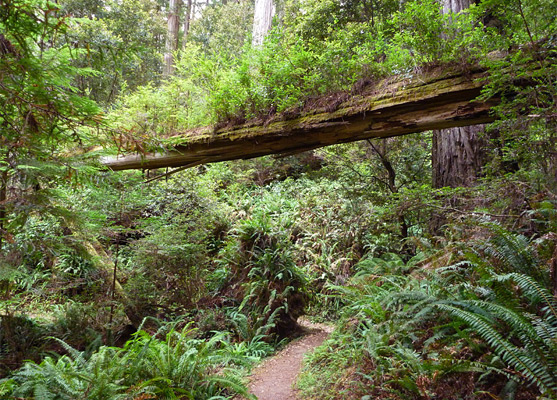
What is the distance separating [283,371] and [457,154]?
4.23 meters

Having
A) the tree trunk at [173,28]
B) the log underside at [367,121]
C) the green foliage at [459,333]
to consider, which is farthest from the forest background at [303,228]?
the tree trunk at [173,28]

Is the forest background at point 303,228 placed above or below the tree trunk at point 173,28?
below

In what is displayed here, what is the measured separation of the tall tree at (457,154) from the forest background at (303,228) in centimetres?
3

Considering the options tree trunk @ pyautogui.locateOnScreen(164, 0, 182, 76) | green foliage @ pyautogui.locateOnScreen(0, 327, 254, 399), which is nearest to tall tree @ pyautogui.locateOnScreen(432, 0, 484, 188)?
green foliage @ pyautogui.locateOnScreen(0, 327, 254, 399)

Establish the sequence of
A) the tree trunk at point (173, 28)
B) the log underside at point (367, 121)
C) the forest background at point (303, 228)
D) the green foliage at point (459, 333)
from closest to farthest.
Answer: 1. the green foliage at point (459, 333)
2. the forest background at point (303, 228)
3. the log underside at point (367, 121)
4. the tree trunk at point (173, 28)

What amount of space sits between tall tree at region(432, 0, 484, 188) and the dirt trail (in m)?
3.37

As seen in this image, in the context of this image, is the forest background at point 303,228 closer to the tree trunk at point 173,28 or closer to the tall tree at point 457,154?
the tall tree at point 457,154

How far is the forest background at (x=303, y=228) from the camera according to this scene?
2.90 meters

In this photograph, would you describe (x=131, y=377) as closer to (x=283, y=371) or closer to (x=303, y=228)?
(x=283, y=371)

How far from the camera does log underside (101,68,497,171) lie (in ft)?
11.6

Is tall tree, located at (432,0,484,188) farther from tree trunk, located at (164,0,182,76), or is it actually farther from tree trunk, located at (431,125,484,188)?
tree trunk, located at (164,0,182,76)

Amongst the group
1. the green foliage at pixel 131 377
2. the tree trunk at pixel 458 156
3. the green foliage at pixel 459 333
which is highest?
the tree trunk at pixel 458 156

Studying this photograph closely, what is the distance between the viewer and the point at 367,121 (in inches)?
161

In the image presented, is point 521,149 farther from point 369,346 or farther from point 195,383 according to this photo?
point 195,383
